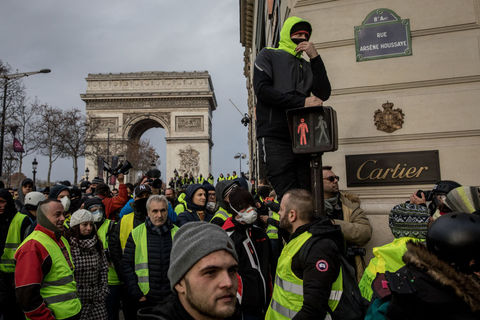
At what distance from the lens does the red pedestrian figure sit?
8.69ft

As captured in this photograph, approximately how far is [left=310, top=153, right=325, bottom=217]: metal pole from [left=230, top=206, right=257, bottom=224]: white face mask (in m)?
0.73

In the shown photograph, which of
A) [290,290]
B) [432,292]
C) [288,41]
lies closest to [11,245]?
[290,290]

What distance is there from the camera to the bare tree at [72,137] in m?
31.6

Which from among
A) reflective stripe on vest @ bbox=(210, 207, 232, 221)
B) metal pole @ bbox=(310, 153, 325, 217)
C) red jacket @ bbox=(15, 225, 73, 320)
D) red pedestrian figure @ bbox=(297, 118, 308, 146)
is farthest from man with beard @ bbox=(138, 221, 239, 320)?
reflective stripe on vest @ bbox=(210, 207, 232, 221)

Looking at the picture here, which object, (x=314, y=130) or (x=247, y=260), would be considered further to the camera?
(x=247, y=260)

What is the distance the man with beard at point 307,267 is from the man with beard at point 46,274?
72.0 inches

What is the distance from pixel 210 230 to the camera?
162 centimetres

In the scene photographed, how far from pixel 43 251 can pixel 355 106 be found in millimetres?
3739

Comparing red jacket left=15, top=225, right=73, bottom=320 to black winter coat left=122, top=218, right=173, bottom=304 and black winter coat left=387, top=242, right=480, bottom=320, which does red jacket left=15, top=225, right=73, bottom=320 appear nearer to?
black winter coat left=122, top=218, right=173, bottom=304

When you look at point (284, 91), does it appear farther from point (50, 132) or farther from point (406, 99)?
point (50, 132)

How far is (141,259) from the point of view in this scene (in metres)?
3.83

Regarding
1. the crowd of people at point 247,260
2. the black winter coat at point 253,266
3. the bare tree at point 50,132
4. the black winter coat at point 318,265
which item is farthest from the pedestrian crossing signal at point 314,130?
the bare tree at point 50,132

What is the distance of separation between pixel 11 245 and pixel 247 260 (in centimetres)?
309

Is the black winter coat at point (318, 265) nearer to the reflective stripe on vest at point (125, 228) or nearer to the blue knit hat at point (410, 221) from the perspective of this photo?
the blue knit hat at point (410, 221)
